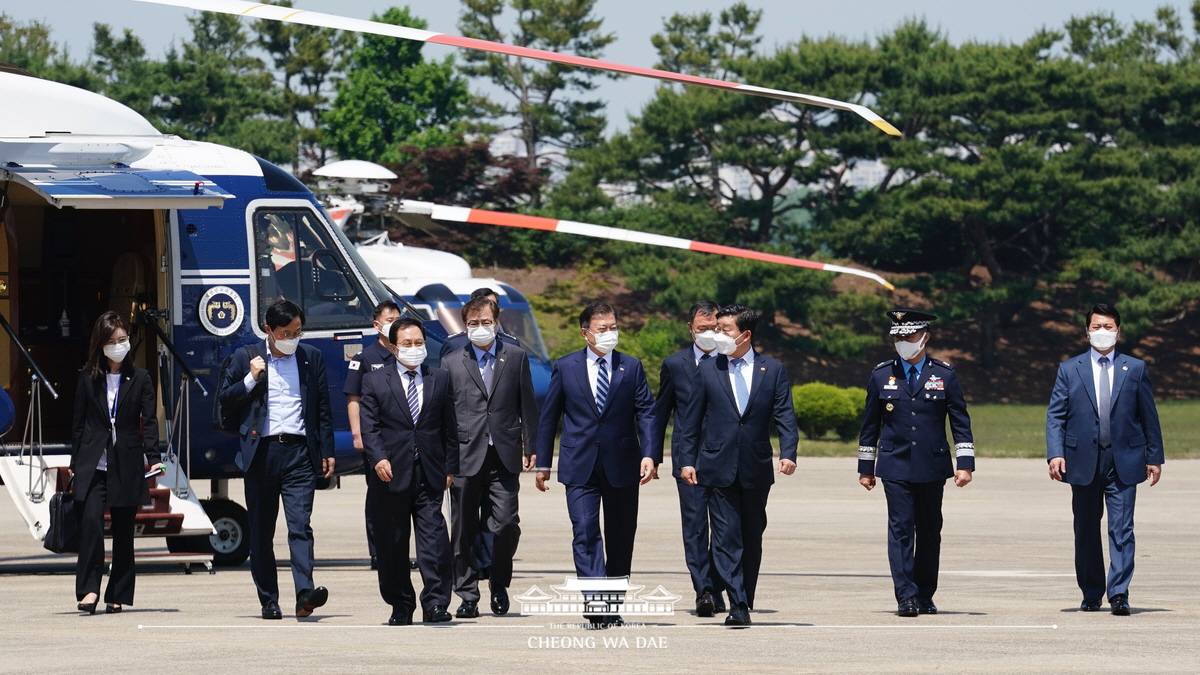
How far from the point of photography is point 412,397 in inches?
413

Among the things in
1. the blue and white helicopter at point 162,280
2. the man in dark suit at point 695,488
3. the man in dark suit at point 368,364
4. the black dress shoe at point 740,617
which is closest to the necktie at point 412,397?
the man in dark suit at point 368,364

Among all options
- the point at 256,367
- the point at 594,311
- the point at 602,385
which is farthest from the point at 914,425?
the point at 256,367

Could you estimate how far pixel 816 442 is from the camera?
3509 centimetres

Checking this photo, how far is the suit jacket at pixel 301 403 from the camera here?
1071cm

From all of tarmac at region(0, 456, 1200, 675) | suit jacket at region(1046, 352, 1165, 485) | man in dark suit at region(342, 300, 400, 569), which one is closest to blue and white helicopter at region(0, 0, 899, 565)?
tarmac at region(0, 456, 1200, 675)

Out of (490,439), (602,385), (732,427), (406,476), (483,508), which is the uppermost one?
(602,385)

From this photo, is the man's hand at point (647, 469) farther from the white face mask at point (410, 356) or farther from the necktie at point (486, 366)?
the white face mask at point (410, 356)

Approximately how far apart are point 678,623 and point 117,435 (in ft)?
11.9

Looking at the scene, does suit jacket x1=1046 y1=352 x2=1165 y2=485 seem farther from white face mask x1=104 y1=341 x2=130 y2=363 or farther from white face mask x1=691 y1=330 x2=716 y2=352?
white face mask x1=104 y1=341 x2=130 y2=363

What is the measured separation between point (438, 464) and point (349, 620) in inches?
42.7

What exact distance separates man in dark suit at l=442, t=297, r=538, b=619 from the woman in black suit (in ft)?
6.32

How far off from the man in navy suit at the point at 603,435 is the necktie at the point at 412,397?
73cm

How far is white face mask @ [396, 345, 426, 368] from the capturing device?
1041cm

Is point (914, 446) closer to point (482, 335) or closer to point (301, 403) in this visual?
point (482, 335)
